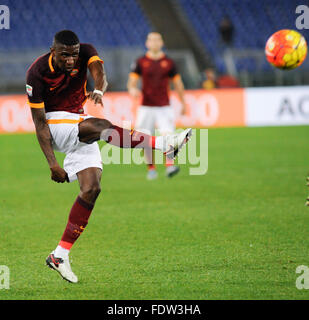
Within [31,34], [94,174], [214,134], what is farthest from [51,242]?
[31,34]

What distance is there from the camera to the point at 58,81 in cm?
529

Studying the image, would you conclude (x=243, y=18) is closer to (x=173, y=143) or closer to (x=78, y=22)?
(x=78, y=22)

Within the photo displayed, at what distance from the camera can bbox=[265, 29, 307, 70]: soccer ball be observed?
6570 millimetres

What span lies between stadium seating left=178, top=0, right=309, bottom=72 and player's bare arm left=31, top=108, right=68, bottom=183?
21.9m

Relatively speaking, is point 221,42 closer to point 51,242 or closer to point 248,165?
point 248,165

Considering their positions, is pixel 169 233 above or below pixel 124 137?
below

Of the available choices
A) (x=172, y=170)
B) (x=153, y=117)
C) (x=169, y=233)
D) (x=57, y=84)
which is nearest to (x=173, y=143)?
(x=57, y=84)

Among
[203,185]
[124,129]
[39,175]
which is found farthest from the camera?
[39,175]

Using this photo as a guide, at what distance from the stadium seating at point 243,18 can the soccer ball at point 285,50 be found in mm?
20067

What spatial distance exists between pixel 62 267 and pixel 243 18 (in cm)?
2419

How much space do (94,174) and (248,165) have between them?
7.32 metres

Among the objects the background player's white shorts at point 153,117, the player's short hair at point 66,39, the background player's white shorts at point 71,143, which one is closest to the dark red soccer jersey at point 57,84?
the background player's white shorts at point 71,143

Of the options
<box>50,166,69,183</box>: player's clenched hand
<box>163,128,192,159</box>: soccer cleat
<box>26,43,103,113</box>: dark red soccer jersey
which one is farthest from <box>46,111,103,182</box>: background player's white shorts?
<box>163,128,192,159</box>: soccer cleat

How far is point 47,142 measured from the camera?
5215 mm
